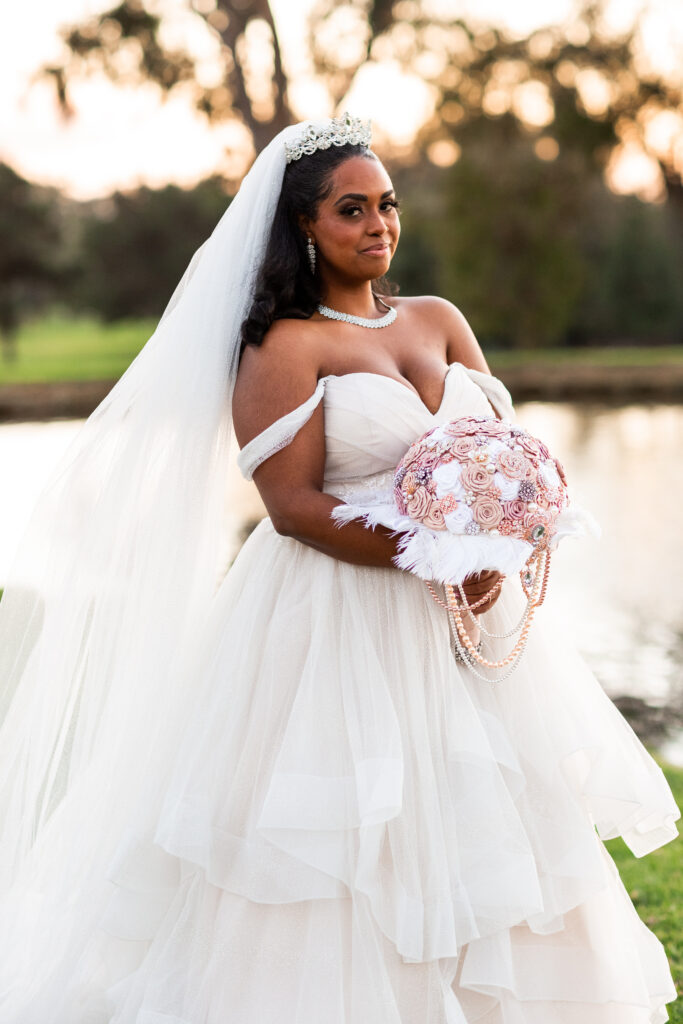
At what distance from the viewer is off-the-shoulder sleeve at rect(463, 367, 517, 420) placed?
10.5ft

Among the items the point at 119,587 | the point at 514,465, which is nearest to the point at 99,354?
the point at 119,587

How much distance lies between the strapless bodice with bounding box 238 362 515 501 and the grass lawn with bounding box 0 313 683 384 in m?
28.7

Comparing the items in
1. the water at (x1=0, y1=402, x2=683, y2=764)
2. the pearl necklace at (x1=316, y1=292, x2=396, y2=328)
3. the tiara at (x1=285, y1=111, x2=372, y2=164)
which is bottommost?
the water at (x1=0, y1=402, x2=683, y2=764)

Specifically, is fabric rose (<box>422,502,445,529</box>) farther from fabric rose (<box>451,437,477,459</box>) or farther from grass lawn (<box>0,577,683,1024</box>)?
grass lawn (<box>0,577,683,1024</box>)

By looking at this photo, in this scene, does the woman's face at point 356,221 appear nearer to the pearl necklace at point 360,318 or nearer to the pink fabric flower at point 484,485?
the pearl necklace at point 360,318

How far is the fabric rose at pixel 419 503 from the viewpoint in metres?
2.70

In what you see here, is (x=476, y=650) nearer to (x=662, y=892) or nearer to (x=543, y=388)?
(x=662, y=892)

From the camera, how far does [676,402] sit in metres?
25.7

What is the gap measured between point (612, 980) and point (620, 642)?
5.92 m

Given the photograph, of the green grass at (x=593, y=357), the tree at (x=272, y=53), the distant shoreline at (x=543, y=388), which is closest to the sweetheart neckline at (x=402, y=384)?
the tree at (x=272, y=53)

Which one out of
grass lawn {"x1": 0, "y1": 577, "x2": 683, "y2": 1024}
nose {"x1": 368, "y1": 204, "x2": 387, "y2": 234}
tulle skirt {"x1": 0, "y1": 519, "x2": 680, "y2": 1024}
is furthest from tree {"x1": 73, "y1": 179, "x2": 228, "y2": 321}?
tulle skirt {"x1": 0, "y1": 519, "x2": 680, "y2": 1024}

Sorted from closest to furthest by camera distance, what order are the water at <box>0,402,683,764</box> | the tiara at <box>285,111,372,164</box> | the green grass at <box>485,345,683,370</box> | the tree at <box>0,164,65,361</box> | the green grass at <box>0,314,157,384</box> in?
the tiara at <box>285,111,372,164</box>, the water at <box>0,402,683,764</box>, the green grass at <box>485,345,683,370</box>, the green grass at <box>0,314,157,384</box>, the tree at <box>0,164,65,361</box>

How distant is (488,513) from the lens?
2.67 meters

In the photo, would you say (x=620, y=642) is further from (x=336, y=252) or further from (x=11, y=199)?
(x=11, y=199)
